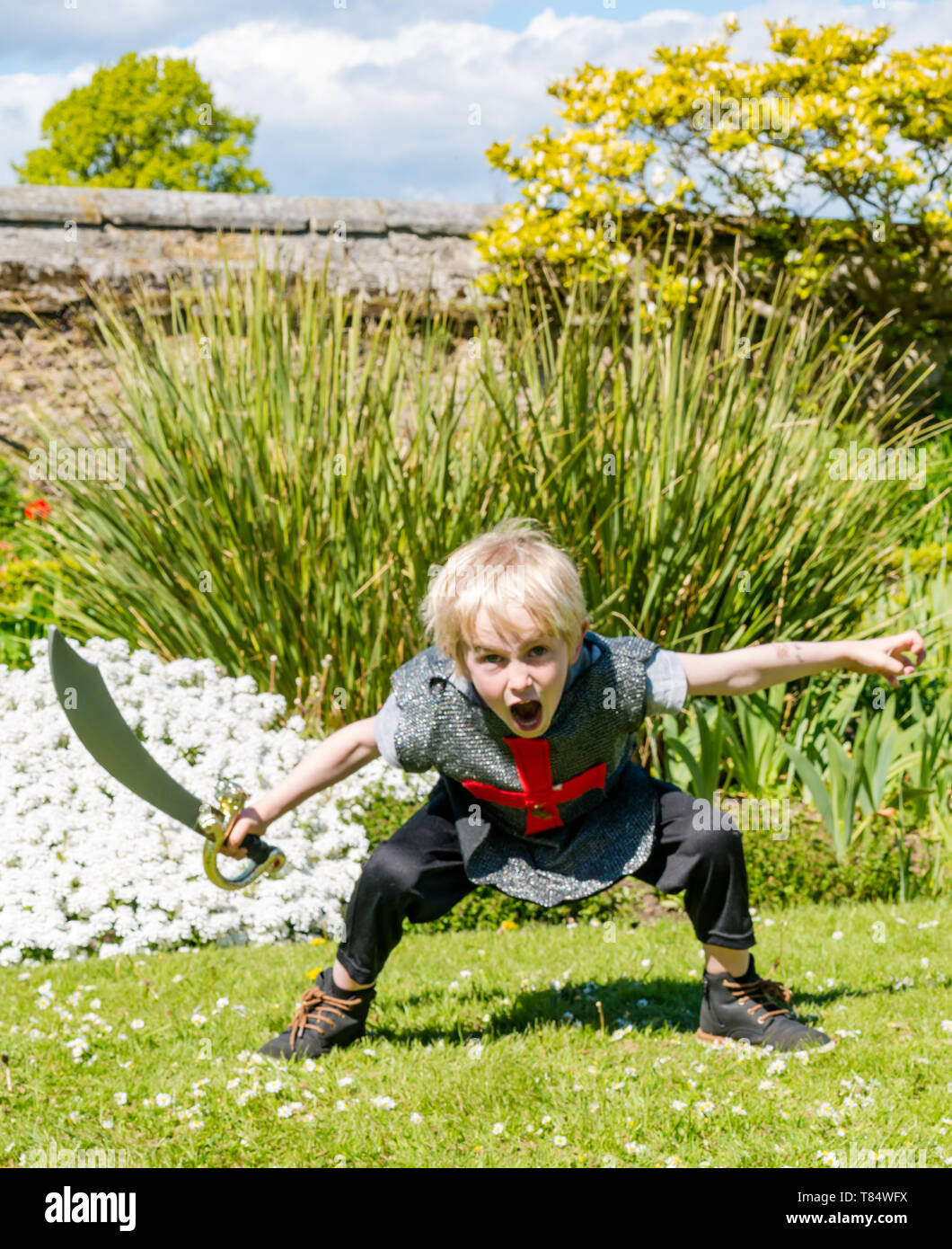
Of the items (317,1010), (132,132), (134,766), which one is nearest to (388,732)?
(134,766)

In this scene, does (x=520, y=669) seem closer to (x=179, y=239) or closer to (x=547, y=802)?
(x=547, y=802)

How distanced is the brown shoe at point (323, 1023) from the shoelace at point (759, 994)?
87 centimetres

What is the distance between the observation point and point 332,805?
4.44 m

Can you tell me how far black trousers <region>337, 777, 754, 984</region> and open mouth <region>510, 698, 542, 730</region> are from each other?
0.43m

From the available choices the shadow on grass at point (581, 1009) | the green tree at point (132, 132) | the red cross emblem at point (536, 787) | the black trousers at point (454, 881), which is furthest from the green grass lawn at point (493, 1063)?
the green tree at point (132, 132)

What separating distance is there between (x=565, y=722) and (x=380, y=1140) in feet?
3.09

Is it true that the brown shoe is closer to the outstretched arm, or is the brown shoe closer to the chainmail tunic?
the chainmail tunic

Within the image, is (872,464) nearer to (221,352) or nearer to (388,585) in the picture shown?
(388,585)

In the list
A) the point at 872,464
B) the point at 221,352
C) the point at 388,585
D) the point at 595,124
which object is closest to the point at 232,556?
the point at 388,585

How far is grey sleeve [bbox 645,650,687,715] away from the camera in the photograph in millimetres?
2664

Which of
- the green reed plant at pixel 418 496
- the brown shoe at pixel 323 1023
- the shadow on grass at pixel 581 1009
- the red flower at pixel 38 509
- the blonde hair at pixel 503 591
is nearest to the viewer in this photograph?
the blonde hair at pixel 503 591

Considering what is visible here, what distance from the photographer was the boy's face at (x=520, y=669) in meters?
2.43

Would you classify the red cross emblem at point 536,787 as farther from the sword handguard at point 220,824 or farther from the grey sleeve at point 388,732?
the sword handguard at point 220,824

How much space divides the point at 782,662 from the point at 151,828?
95.4 inches
